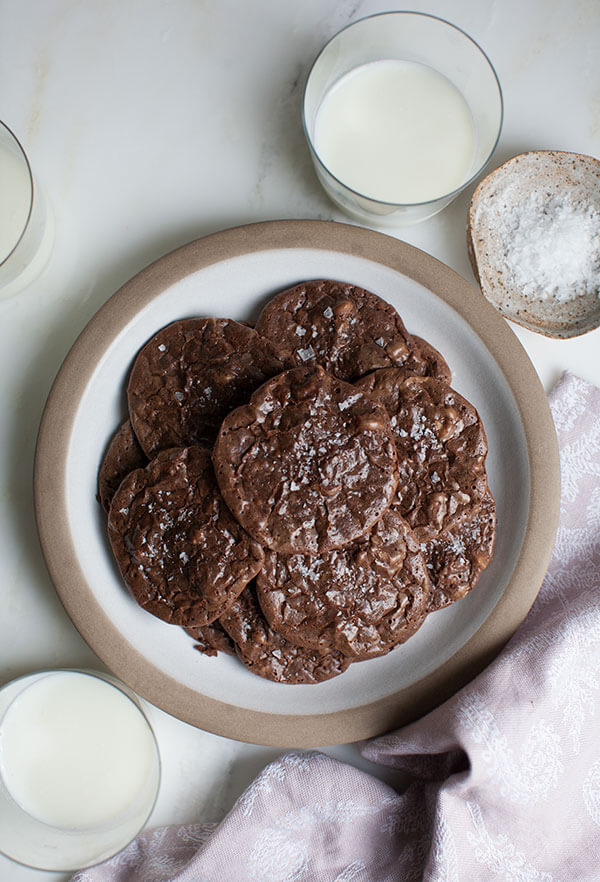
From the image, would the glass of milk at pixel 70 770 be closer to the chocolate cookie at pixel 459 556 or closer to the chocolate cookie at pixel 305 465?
the chocolate cookie at pixel 305 465

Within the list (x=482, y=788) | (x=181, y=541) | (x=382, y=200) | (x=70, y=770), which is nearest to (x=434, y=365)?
(x=382, y=200)

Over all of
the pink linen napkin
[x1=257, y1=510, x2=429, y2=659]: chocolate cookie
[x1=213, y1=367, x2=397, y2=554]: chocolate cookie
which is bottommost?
the pink linen napkin

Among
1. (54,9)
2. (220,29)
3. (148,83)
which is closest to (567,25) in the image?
(220,29)

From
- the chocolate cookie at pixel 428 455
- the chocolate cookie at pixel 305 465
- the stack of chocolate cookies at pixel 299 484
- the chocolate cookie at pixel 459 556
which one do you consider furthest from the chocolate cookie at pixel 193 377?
the chocolate cookie at pixel 459 556

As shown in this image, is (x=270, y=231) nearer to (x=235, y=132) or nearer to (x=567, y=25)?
(x=235, y=132)

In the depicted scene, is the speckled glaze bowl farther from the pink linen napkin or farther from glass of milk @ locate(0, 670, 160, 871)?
glass of milk @ locate(0, 670, 160, 871)

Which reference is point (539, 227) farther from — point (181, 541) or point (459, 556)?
point (181, 541)

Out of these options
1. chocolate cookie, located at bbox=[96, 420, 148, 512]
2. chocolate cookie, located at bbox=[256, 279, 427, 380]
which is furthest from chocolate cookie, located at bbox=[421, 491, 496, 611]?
chocolate cookie, located at bbox=[96, 420, 148, 512]
